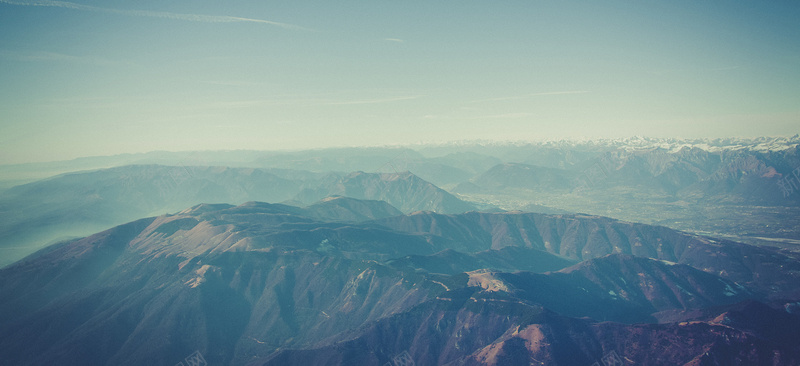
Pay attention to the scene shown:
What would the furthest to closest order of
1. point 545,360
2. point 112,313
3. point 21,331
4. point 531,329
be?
point 112,313, point 21,331, point 531,329, point 545,360

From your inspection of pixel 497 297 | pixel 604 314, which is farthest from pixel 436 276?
pixel 604 314

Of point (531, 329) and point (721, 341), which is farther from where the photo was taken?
point (531, 329)

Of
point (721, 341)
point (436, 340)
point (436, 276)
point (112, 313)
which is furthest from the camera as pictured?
point (436, 276)

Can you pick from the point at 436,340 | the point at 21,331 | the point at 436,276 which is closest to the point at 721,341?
the point at 436,340

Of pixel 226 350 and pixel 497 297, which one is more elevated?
pixel 497 297

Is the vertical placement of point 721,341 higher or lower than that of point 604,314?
higher

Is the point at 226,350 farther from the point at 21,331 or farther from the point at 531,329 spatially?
the point at 531,329

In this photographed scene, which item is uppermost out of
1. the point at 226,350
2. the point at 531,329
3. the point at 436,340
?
the point at 531,329

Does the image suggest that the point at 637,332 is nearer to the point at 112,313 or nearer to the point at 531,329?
the point at 531,329

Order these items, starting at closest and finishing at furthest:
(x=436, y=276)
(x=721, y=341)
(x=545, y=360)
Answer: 1. (x=721, y=341)
2. (x=545, y=360)
3. (x=436, y=276)
